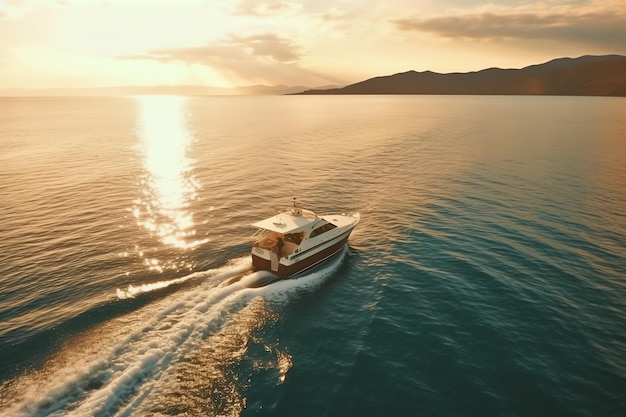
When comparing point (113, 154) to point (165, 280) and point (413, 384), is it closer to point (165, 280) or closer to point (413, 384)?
point (165, 280)

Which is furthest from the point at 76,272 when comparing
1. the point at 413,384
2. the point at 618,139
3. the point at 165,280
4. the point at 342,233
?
the point at 618,139

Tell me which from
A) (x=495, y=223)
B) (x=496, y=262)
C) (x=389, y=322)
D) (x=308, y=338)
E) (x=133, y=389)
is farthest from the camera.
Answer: (x=495, y=223)

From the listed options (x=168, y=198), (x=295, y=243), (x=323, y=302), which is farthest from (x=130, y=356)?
(x=168, y=198)

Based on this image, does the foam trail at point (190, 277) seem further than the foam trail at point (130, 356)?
Yes

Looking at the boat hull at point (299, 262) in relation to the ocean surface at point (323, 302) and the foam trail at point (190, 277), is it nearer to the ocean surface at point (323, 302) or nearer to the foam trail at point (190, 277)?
the ocean surface at point (323, 302)

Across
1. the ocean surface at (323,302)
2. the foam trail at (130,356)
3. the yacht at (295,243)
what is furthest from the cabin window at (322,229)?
the foam trail at (130,356)

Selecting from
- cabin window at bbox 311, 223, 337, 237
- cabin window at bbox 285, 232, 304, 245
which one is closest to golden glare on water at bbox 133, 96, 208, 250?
cabin window at bbox 285, 232, 304, 245

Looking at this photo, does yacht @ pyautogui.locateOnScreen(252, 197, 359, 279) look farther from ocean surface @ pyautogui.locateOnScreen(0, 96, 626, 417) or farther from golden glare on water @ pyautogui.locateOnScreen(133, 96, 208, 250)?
golden glare on water @ pyautogui.locateOnScreen(133, 96, 208, 250)
